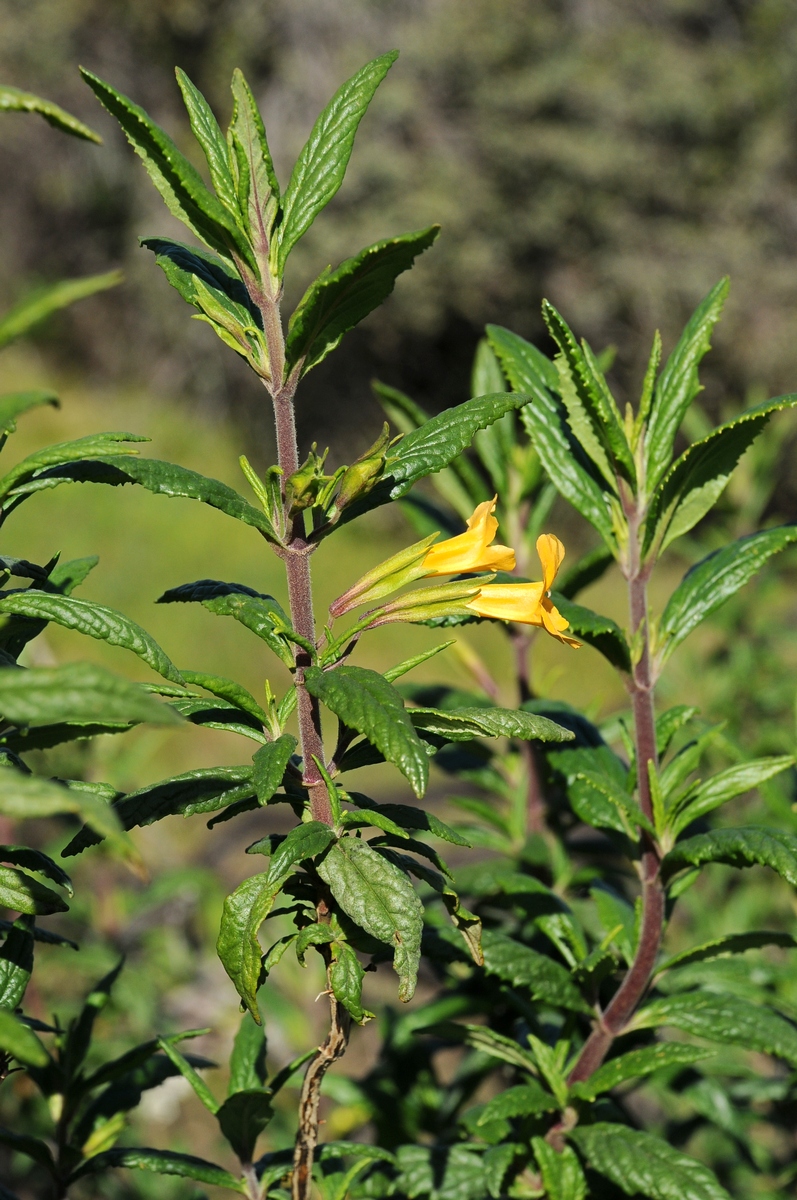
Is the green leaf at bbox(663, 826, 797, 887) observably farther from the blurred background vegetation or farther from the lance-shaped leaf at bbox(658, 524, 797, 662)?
the blurred background vegetation

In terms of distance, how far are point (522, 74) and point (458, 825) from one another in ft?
31.3

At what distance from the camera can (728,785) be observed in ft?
3.69

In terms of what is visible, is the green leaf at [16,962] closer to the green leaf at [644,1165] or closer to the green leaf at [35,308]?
the green leaf at [35,308]

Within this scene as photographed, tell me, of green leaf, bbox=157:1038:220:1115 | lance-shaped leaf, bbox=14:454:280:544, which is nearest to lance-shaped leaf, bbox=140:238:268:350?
lance-shaped leaf, bbox=14:454:280:544

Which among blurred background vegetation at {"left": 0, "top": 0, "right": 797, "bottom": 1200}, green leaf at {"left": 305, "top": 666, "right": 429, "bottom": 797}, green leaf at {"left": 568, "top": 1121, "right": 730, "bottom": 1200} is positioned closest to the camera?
green leaf at {"left": 305, "top": 666, "right": 429, "bottom": 797}

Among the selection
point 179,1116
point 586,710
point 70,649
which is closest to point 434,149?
point 70,649

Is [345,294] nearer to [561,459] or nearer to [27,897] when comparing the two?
[561,459]

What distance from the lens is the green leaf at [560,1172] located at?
1.11 metres

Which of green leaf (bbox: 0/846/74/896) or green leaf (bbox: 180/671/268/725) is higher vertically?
green leaf (bbox: 180/671/268/725)

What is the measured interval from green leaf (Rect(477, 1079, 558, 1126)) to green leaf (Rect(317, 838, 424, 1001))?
14.8 inches

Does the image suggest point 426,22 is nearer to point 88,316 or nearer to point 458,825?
point 88,316

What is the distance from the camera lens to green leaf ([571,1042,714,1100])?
108 centimetres

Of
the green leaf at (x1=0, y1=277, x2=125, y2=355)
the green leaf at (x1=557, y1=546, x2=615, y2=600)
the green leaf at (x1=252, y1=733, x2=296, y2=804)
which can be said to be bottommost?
the green leaf at (x1=252, y1=733, x2=296, y2=804)

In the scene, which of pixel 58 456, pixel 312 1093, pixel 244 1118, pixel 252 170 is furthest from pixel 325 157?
pixel 244 1118
